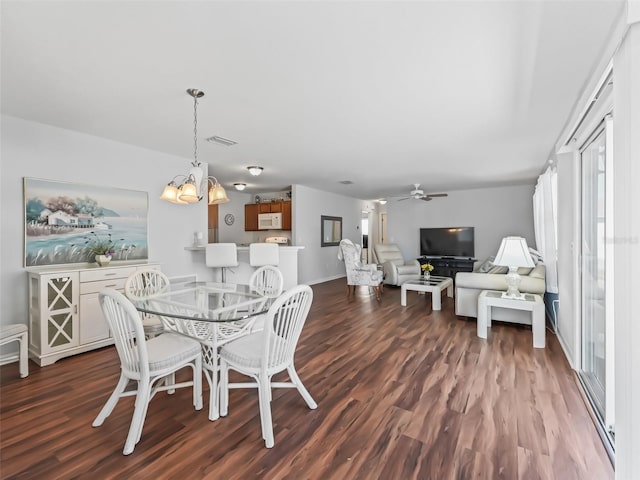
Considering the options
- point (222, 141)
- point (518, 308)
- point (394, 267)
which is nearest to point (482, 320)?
point (518, 308)

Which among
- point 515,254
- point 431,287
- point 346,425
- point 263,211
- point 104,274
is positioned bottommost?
point 346,425

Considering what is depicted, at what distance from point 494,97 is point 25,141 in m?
4.56

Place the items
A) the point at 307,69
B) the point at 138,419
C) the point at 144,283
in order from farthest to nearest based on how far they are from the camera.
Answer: the point at 144,283 → the point at 307,69 → the point at 138,419

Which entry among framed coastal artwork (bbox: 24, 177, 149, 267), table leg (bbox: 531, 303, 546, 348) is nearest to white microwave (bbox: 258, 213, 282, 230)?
framed coastal artwork (bbox: 24, 177, 149, 267)

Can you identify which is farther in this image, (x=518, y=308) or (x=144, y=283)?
(x=518, y=308)

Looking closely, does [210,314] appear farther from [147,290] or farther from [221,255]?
[221,255]

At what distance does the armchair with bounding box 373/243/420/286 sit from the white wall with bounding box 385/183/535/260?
1.25m

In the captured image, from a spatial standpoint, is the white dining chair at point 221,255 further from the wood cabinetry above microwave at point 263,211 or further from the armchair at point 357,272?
the wood cabinetry above microwave at point 263,211

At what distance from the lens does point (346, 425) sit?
6.67ft

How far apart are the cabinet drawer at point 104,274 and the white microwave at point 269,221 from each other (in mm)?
4170

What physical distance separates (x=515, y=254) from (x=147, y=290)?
13.0 feet

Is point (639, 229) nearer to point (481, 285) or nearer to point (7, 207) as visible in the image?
point (481, 285)

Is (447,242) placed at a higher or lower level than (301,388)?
higher

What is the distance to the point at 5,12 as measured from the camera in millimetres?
1604
